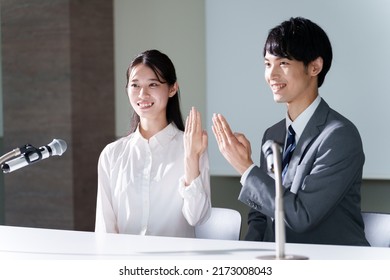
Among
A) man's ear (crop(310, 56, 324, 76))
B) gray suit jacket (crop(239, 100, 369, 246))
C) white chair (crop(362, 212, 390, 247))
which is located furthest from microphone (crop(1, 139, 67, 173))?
white chair (crop(362, 212, 390, 247))

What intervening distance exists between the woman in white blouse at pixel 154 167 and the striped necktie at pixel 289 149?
321 millimetres

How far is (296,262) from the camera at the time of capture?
6.51 ft

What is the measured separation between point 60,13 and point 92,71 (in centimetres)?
50

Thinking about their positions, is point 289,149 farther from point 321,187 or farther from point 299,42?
point 299,42

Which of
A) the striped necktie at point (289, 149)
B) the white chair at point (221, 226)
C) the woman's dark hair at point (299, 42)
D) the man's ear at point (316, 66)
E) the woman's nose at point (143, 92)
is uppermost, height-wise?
the woman's dark hair at point (299, 42)

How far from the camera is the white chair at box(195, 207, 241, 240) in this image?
304 cm

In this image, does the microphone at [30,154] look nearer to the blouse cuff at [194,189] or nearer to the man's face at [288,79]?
the blouse cuff at [194,189]

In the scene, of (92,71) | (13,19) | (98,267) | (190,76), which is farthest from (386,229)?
(13,19)

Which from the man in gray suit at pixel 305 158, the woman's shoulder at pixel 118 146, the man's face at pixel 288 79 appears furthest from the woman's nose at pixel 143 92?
the man's face at pixel 288 79

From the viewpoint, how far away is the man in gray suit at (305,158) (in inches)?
103

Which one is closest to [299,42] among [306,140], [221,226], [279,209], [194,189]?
[306,140]

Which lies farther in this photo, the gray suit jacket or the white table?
the gray suit jacket

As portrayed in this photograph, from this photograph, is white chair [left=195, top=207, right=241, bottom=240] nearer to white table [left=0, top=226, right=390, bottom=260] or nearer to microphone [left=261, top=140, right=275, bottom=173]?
white table [left=0, top=226, right=390, bottom=260]

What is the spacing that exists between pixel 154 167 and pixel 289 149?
22.8 inches
